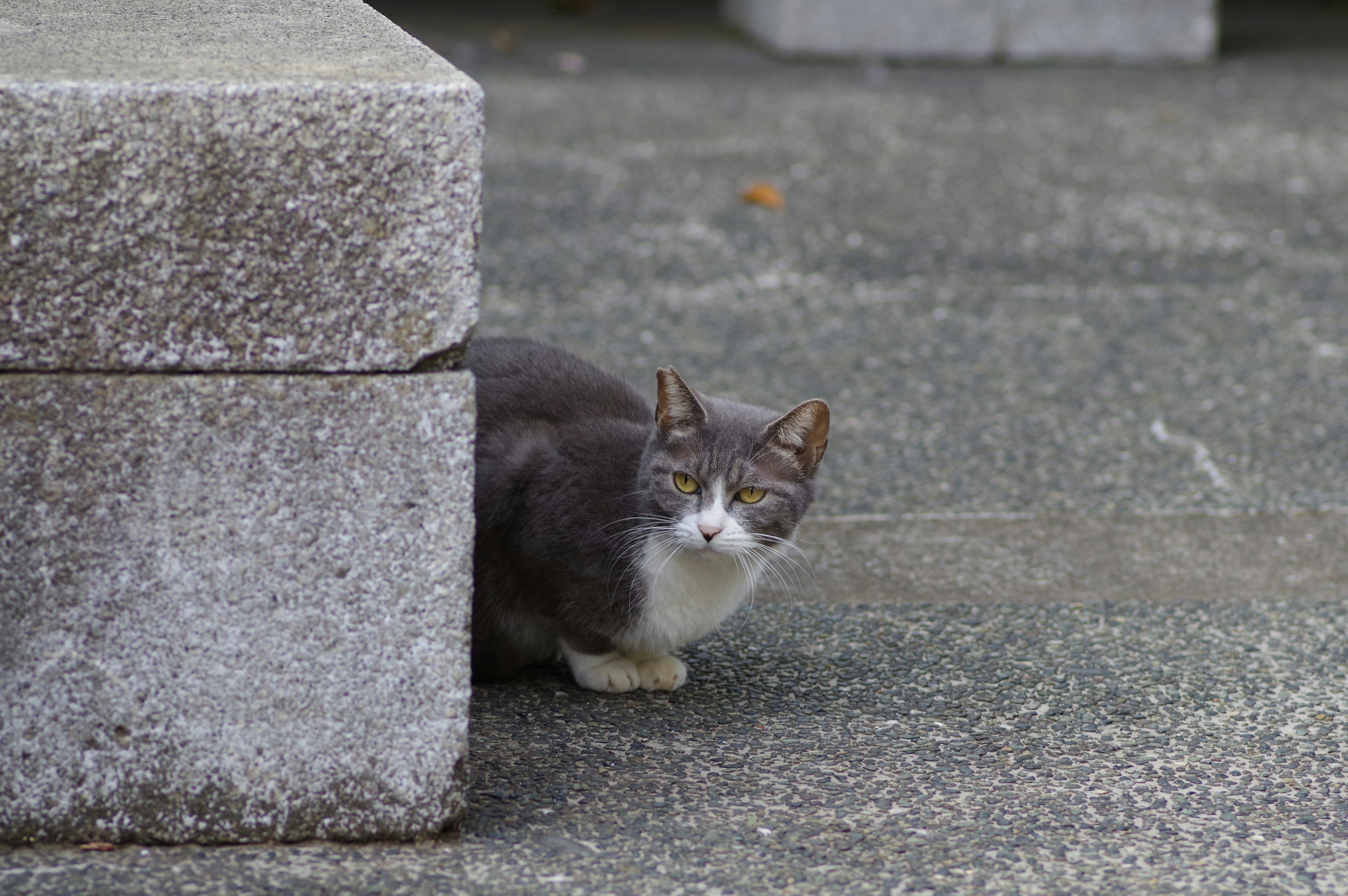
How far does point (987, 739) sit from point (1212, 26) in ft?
24.5

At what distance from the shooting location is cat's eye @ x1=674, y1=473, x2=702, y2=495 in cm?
257

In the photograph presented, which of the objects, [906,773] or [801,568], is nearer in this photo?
[906,773]

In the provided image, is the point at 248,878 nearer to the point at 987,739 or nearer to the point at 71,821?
the point at 71,821

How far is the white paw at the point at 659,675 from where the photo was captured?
273 centimetres

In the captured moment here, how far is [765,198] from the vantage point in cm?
607

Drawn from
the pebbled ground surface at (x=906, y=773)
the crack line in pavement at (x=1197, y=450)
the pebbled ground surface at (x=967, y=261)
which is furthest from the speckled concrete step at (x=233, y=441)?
the crack line in pavement at (x=1197, y=450)

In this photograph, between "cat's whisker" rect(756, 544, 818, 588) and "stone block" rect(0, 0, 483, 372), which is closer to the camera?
"stone block" rect(0, 0, 483, 372)

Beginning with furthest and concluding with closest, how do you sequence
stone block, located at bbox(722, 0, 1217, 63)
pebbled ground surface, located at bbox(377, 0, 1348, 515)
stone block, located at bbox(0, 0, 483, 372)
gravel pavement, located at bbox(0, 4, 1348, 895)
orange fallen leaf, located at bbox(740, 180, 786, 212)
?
stone block, located at bbox(722, 0, 1217, 63)
orange fallen leaf, located at bbox(740, 180, 786, 212)
pebbled ground surface, located at bbox(377, 0, 1348, 515)
gravel pavement, located at bbox(0, 4, 1348, 895)
stone block, located at bbox(0, 0, 483, 372)

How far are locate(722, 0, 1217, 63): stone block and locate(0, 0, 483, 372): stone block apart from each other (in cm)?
723

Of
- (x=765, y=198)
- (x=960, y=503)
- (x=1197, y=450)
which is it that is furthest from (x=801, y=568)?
(x=765, y=198)

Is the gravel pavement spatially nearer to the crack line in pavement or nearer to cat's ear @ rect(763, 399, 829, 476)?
the crack line in pavement

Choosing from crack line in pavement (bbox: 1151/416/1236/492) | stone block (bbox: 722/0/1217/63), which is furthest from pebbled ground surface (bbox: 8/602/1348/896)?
stone block (bbox: 722/0/1217/63)

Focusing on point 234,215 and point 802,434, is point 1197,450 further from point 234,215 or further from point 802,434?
point 234,215

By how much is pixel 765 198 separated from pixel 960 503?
275 cm
